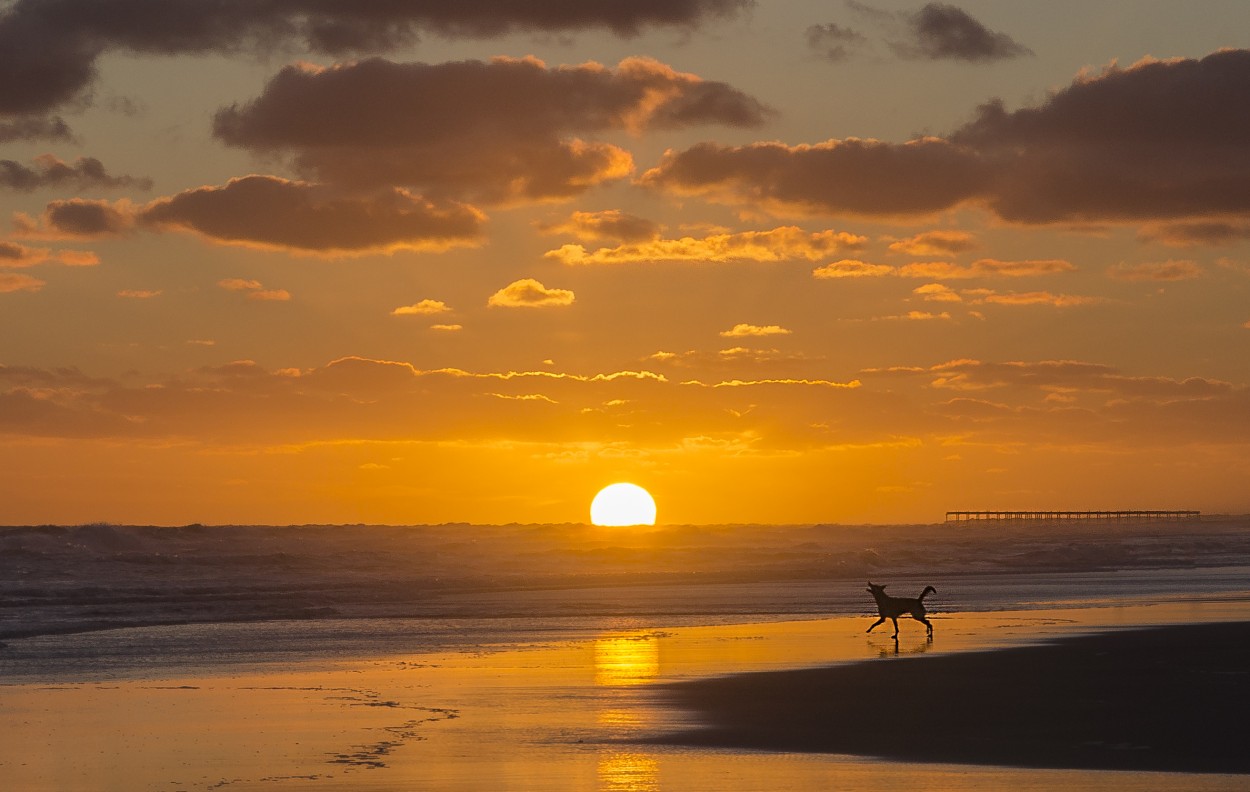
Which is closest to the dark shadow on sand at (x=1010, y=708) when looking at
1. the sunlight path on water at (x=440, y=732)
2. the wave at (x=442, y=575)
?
the sunlight path on water at (x=440, y=732)

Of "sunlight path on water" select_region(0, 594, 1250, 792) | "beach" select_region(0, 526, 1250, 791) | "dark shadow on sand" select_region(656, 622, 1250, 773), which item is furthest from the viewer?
"dark shadow on sand" select_region(656, 622, 1250, 773)

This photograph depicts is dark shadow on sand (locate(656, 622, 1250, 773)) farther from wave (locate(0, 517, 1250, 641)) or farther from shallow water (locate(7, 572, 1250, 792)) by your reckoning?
wave (locate(0, 517, 1250, 641))

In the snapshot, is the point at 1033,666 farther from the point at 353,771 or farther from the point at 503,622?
the point at 503,622

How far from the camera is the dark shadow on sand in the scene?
1683cm

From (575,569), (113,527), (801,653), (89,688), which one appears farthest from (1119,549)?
(89,688)

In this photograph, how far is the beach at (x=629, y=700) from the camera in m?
15.7

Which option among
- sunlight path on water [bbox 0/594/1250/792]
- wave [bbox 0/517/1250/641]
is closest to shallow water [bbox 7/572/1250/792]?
sunlight path on water [bbox 0/594/1250/792]

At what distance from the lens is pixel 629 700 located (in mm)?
21781

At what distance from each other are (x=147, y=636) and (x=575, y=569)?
42.6m

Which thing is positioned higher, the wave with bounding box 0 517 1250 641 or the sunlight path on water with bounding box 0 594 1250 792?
the wave with bounding box 0 517 1250 641

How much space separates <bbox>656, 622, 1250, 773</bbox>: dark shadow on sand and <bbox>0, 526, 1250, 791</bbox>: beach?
74 mm

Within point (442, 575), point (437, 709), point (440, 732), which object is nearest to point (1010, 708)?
point (440, 732)

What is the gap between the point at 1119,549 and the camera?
333 ft

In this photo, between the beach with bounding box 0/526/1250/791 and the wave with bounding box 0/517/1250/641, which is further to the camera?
the wave with bounding box 0/517/1250/641
